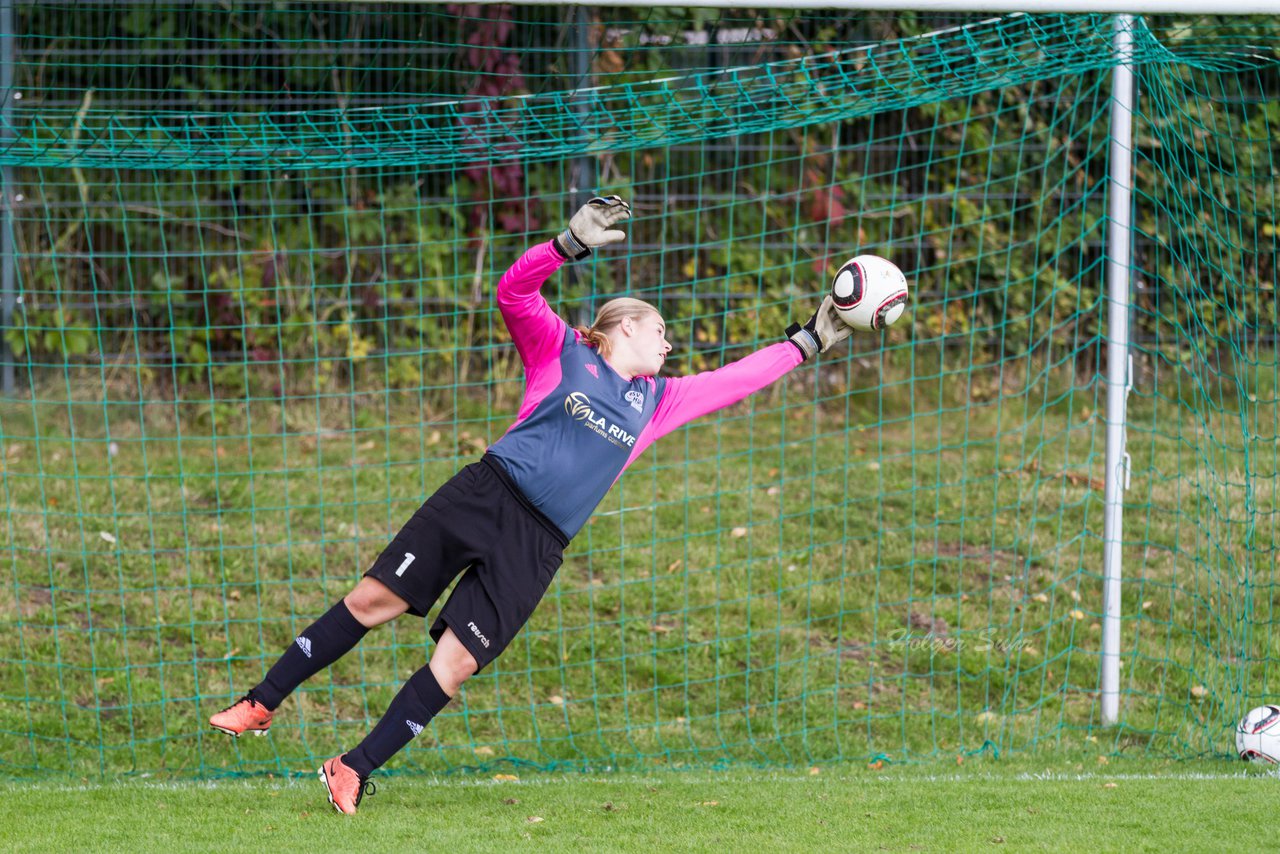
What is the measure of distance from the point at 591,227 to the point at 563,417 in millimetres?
565

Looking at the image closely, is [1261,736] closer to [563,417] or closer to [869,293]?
[869,293]

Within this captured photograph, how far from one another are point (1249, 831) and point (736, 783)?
154 cm

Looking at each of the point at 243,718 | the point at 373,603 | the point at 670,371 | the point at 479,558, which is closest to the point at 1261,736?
the point at 479,558

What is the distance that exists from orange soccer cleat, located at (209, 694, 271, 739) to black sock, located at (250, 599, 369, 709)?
0.02 m

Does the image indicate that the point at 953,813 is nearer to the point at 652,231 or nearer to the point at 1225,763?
the point at 1225,763

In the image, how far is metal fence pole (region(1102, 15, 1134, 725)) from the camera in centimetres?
506

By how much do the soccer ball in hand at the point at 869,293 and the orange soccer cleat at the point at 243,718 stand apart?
2.09 metres

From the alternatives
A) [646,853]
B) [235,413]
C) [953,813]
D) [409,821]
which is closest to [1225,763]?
[953,813]

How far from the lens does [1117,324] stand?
5117mm

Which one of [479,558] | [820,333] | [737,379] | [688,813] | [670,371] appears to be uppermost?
[670,371]

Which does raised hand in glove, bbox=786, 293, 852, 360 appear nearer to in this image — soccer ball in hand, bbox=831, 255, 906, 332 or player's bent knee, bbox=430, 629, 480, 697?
soccer ball in hand, bbox=831, 255, 906, 332

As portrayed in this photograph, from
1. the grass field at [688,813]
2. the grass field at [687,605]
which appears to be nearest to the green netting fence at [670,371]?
the grass field at [687,605]

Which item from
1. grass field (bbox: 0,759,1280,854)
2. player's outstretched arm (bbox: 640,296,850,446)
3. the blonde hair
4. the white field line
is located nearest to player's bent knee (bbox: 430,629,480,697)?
grass field (bbox: 0,759,1280,854)

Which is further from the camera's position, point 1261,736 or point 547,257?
point 1261,736
